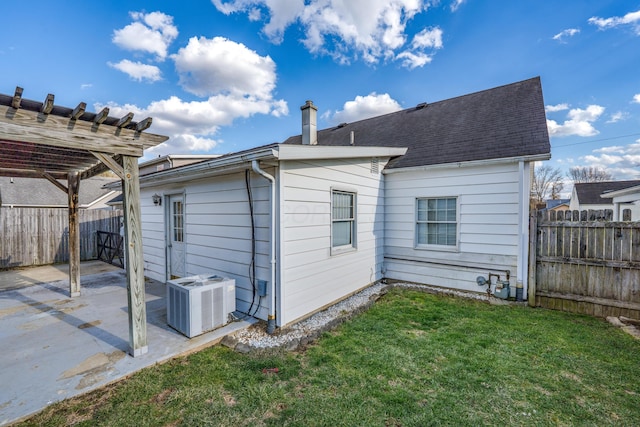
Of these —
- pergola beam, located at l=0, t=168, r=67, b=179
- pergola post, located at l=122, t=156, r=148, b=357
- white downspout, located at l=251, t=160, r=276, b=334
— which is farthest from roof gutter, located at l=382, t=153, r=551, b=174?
pergola beam, located at l=0, t=168, r=67, b=179

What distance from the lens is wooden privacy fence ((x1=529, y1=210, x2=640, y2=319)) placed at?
14.1ft

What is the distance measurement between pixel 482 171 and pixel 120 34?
8.86m

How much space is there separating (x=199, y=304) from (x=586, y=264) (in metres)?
6.46

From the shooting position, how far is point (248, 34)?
7.52 meters

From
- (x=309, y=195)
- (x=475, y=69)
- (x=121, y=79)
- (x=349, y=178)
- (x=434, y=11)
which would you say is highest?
(x=434, y=11)

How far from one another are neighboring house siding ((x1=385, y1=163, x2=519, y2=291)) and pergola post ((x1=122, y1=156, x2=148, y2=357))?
5231mm

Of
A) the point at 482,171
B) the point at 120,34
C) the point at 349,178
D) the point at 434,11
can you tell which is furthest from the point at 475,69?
the point at 120,34

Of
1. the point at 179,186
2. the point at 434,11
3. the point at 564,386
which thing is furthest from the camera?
the point at 434,11

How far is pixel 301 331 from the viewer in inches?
150

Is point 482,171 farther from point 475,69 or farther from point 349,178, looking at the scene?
point 475,69

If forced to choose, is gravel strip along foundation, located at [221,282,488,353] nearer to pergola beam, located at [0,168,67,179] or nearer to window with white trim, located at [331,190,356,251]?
window with white trim, located at [331,190,356,251]

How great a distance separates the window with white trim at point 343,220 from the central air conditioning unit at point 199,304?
2.01 metres

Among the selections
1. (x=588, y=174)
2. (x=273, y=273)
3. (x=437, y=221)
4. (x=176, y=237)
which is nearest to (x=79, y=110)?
(x=273, y=273)

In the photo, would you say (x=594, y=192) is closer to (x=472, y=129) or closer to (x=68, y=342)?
(x=472, y=129)
